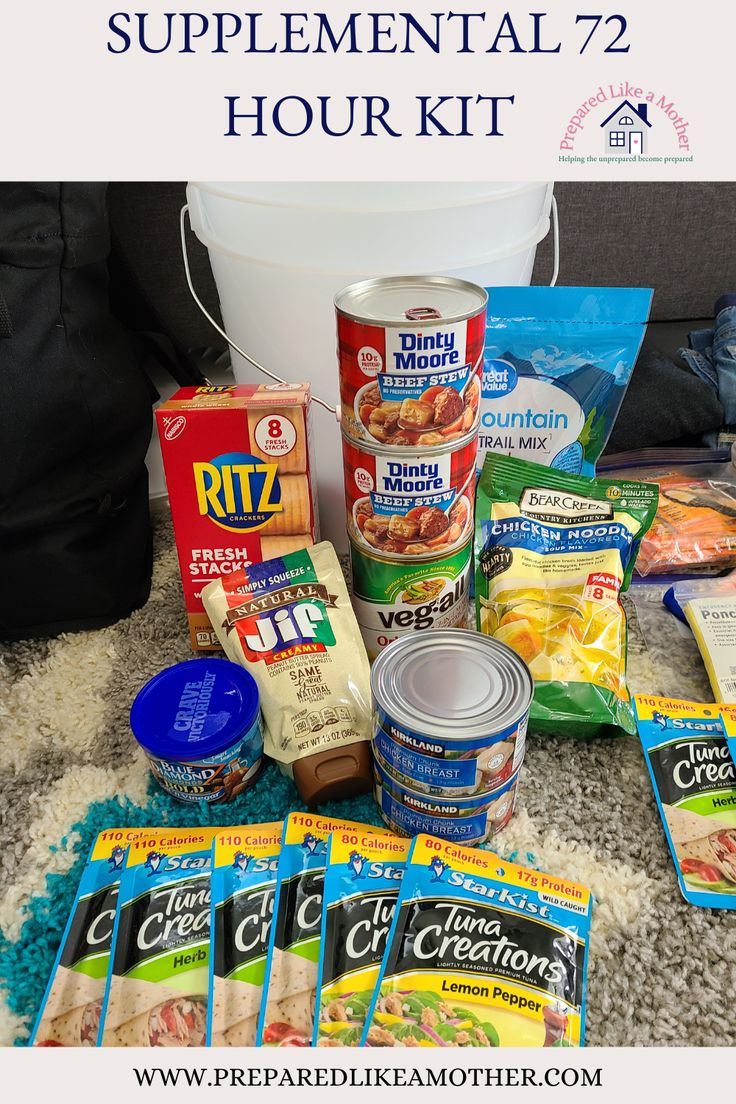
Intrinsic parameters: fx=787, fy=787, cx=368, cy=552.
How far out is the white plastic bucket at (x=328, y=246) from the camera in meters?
0.93

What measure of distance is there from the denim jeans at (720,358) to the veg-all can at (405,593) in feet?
2.10

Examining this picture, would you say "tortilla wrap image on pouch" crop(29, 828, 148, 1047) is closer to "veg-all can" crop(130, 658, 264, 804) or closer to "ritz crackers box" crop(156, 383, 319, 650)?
"veg-all can" crop(130, 658, 264, 804)

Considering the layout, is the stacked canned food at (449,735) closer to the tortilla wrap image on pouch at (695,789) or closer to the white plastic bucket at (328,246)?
the tortilla wrap image on pouch at (695,789)

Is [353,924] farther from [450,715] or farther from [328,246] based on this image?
[328,246]

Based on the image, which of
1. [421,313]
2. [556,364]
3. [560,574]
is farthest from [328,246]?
[560,574]

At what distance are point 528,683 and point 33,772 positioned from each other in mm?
529

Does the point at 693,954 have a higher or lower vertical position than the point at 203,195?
lower

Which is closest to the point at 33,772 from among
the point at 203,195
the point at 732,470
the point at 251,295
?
the point at 251,295

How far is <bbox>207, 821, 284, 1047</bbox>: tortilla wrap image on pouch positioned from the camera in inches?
23.8

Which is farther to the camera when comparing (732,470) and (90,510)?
(732,470)

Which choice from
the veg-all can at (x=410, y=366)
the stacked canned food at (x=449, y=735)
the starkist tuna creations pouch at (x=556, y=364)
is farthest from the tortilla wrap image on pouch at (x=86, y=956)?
the starkist tuna creations pouch at (x=556, y=364)

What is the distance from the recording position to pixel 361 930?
2.10 feet

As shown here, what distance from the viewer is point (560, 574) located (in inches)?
37.1
